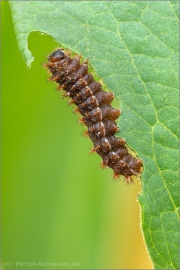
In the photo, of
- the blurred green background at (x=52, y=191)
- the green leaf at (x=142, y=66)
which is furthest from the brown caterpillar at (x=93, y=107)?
the blurred green background at (x=52, y=191)

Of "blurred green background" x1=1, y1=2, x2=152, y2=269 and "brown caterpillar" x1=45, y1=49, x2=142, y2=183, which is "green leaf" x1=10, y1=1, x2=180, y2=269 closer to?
"brown caterpillar" x1=45, y1=49, x2=142, y2=183

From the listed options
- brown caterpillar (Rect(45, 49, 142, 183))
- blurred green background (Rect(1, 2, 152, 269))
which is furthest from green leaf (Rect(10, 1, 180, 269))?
blurred green background (Rect(1, 2, 152, 269))

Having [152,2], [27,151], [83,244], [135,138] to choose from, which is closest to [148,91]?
[135,138]

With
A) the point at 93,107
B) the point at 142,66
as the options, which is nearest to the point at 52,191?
the point at 93,107

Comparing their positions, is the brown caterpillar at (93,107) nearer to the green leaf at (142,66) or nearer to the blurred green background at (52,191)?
the green leaf at (142,66)

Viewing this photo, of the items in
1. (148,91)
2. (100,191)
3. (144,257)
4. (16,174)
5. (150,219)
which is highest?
(148,91)

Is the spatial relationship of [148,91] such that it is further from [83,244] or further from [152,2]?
[83,244]
